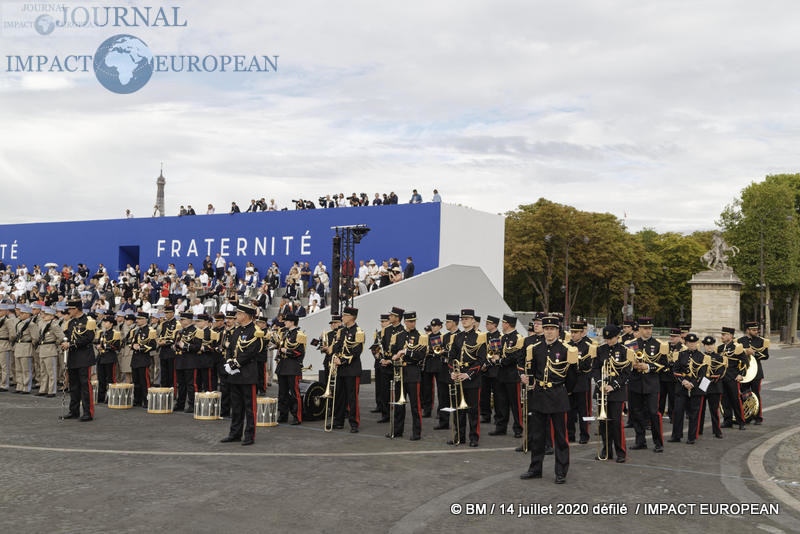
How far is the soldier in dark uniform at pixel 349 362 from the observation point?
12.1m

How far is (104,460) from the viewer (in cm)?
934

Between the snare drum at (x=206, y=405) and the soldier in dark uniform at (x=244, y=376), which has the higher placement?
the soldier in dark uniform at (x=244, y=376)

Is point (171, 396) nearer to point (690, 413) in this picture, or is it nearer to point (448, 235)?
point (690, 413)

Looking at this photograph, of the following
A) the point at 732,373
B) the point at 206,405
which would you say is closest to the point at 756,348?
the point at 732,373

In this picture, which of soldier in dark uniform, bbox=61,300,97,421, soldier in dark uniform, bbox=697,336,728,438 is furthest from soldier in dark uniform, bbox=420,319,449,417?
soldier in dark uniform, bbox=61,300,97,421

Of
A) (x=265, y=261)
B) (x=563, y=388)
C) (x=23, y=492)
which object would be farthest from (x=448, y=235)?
(x=23, y=492)

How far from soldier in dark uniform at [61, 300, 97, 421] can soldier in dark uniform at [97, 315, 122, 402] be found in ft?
6.89

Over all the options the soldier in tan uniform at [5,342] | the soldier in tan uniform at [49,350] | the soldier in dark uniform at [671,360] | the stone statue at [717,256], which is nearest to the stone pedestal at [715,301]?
the stone statue at [717,256]

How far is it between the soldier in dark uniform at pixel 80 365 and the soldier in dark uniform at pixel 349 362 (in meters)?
4.47

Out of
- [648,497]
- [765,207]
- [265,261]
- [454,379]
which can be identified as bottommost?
[648,497]

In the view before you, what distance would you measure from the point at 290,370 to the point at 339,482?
472cm

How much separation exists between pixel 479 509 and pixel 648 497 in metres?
2.17

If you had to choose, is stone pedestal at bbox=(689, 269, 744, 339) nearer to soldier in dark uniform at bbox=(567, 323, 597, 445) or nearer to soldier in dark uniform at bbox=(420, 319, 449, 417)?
soldier in dark uniform at bbox=(420, 319, 449, 417)

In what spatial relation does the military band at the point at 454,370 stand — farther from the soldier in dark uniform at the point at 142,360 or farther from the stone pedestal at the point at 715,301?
the stone pedestal at the point at 715,301
